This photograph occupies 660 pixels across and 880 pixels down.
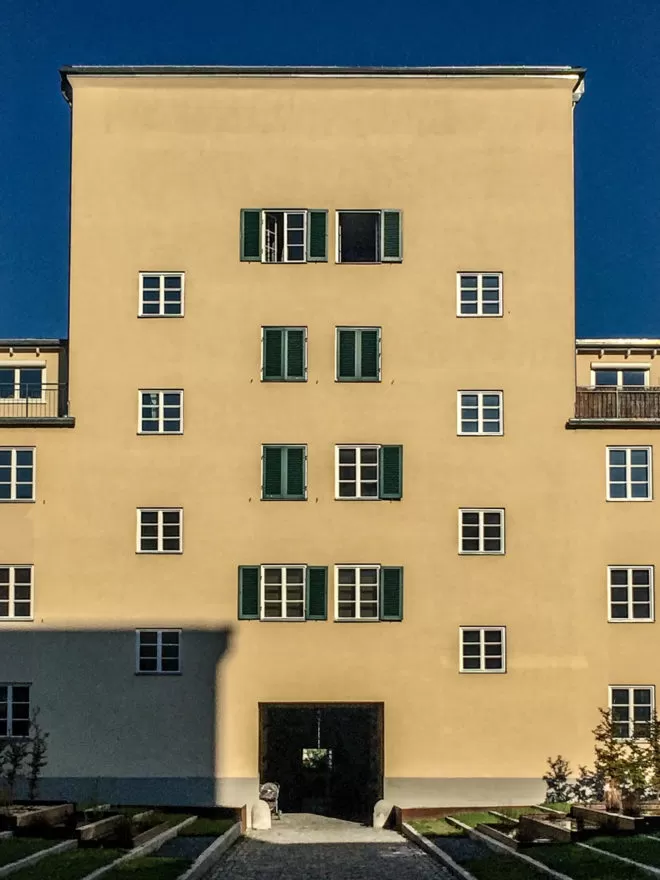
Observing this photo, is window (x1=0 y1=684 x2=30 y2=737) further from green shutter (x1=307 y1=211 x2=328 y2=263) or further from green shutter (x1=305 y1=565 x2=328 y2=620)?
green shutter (x1=307 y1=211 x2=328 y2=263)

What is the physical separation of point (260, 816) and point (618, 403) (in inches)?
669

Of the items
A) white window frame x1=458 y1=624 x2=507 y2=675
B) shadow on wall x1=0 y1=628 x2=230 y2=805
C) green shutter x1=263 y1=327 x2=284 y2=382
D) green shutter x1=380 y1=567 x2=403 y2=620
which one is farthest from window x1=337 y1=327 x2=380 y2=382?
shadow on wall x1=0 y1=628 x2=230 y2=805

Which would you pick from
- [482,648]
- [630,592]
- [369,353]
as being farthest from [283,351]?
[630,592]

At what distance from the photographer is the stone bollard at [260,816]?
132 feet

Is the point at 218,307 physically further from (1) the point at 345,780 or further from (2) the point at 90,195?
(1) the point at 345,780

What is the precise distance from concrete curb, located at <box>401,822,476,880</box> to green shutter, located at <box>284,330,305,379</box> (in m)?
14.1

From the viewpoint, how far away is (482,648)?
134 feet

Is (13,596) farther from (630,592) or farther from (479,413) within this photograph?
(630,592)

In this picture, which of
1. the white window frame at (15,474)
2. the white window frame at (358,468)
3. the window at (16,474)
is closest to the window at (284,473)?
the white window frame at (358,468)

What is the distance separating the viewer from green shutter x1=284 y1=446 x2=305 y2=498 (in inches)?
1624

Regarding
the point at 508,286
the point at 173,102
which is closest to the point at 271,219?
the point at 173,102

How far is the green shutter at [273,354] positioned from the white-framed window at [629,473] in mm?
10701

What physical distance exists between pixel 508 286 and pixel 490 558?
870cm

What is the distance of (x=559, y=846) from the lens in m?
28.0
